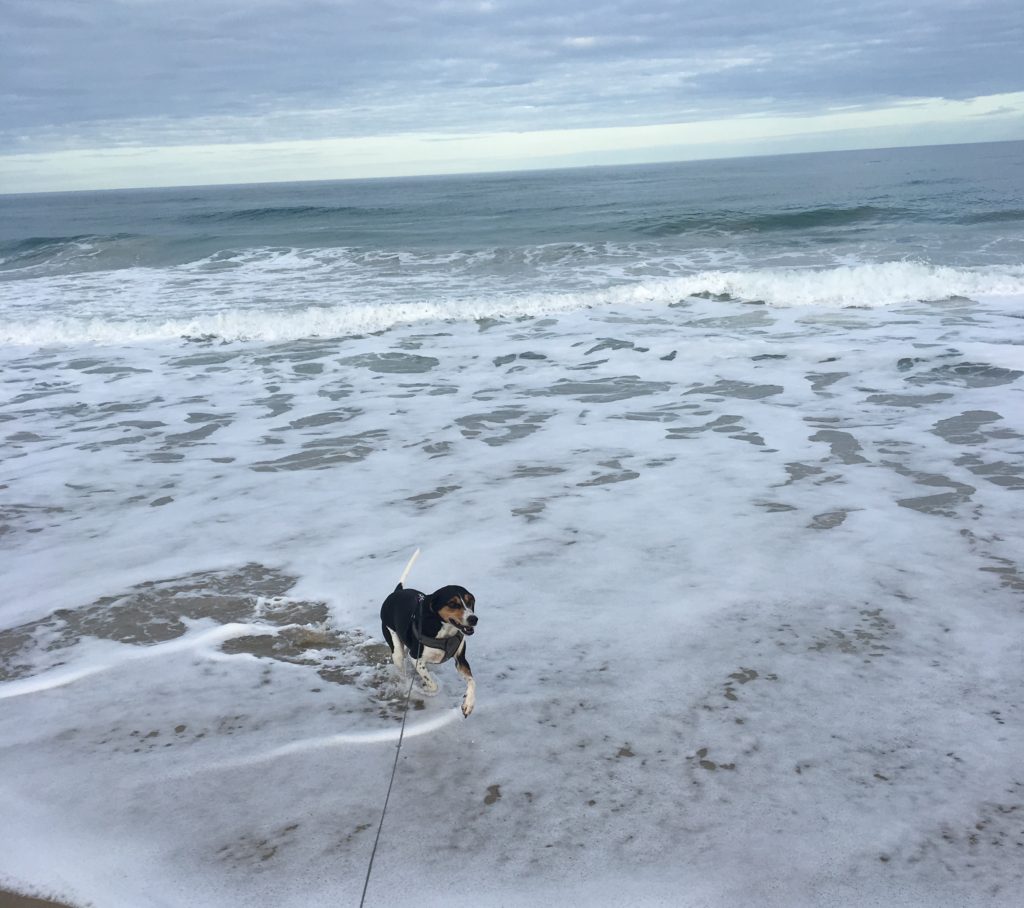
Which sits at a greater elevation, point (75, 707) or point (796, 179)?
point (796, 179)

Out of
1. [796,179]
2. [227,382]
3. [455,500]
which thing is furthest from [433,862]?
[796,179]

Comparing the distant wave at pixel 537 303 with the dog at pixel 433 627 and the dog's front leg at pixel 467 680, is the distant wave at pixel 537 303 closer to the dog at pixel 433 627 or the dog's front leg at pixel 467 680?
the dog at pixel 433 627

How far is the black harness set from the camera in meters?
3.68

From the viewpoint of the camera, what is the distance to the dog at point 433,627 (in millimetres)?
3607

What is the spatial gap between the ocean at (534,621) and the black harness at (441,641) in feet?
1.45

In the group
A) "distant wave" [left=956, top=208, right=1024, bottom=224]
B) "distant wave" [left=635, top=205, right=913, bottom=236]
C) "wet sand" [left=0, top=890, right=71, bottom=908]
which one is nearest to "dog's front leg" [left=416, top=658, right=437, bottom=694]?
"wet sand" [left=0, top=890, right=71, bottom=908]

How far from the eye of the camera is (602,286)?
17.8 metres

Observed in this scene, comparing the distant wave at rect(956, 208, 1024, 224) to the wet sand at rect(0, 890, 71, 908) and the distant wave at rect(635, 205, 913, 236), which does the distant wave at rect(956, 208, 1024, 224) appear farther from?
the wet sand at rect(0, 890, 71, 908)

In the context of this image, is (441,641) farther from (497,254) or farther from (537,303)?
(497,254)

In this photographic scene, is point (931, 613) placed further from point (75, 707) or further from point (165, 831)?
point (75, 707)

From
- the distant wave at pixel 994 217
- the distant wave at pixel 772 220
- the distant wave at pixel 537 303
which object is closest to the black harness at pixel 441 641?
the distant wave at pixel 537 303

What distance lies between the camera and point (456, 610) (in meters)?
3.59

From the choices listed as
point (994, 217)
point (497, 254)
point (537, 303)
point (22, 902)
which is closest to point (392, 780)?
point (22, 902)

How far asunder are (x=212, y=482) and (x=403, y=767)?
4.44m
